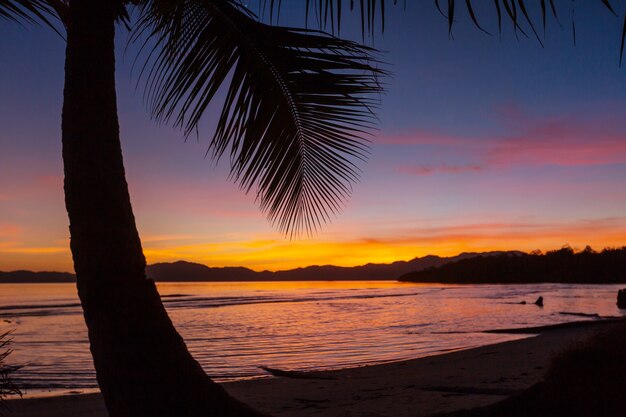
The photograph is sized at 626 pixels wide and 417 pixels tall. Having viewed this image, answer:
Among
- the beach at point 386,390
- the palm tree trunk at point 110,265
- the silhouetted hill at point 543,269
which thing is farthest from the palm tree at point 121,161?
the silhouetted hill at point 543,269

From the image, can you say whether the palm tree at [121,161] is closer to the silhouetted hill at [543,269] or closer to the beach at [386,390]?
the beach at [386,390]

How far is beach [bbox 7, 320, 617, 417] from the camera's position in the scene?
19.4ft

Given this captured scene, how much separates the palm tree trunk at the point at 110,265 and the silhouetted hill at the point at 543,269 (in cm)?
9060

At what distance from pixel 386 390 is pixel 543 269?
9987 cm

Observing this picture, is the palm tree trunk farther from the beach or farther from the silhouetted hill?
the silhouetted hill

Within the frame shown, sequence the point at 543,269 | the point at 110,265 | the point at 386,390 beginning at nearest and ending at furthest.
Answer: the point at 110,265 < the point at 386,390 < the point at 543,269

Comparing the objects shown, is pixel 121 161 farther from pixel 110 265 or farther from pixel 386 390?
pixel 386 390

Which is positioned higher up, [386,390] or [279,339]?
[386,390]

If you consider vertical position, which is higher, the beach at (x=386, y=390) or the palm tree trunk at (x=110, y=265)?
the palm tree trunk at (x=110, y=265)

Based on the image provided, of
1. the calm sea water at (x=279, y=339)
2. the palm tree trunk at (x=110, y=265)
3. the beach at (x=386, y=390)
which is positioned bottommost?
the calm sea water at (x=279, y=339)

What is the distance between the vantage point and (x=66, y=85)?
2.59 m

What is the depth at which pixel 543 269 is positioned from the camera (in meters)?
98.4

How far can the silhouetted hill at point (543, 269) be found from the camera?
86.6 m

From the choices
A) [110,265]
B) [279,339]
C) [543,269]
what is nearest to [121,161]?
[110,265]
